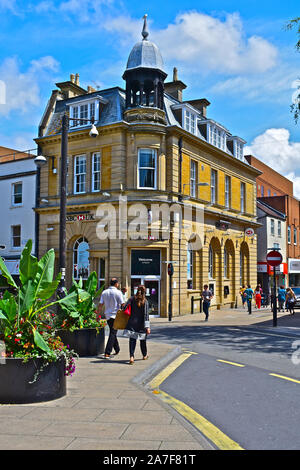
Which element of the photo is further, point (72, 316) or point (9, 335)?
point (72, 316)

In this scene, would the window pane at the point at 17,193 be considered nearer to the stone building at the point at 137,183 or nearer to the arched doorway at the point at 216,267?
the stone building at the point at 137,183

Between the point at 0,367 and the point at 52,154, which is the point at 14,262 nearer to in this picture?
the point at 52,154

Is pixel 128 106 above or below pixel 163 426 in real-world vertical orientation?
above

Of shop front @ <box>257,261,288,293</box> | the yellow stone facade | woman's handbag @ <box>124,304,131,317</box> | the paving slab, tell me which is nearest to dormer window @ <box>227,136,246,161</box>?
the yellow stone facade

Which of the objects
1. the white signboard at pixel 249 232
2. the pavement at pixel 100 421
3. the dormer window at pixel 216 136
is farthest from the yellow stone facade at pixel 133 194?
the pavement at pixel 100 421

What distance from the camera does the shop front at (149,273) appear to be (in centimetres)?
2489

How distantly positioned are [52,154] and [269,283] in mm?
24762

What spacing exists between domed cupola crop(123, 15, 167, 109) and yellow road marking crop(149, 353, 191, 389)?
1761cm

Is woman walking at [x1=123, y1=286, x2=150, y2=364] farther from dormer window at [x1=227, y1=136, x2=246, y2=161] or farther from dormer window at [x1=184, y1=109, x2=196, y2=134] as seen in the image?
dormer window at [x1=227, y1=136, x2=246, y2=161]

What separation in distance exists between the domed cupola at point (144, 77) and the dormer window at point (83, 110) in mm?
2150

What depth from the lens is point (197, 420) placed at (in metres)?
6.12

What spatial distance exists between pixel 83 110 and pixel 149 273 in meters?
10.8
